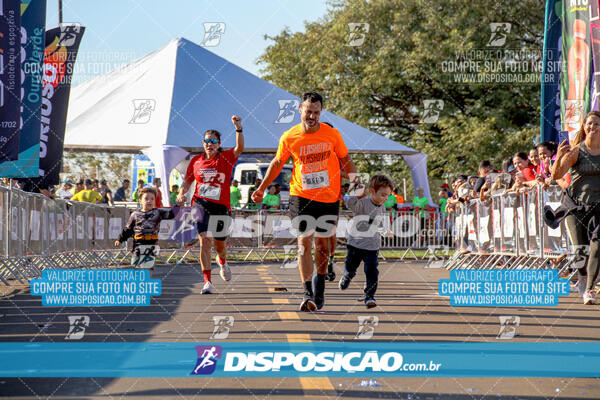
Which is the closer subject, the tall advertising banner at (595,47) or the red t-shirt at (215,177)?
the red t-shirt at (215,177)

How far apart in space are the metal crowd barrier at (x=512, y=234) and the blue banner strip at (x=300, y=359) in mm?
5793

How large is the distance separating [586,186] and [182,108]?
58.2 ft

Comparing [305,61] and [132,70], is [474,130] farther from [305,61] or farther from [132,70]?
[132,70]

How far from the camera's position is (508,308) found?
942 cm

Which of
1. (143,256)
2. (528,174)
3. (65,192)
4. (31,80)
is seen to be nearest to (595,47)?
(528,174)

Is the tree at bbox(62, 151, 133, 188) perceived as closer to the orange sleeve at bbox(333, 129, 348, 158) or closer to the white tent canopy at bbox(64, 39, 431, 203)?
the white tent canopy at bbox(64, 39, 431, 203)

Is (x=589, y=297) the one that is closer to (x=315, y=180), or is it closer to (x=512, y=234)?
(x=315, y=180)

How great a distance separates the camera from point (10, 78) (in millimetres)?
12031

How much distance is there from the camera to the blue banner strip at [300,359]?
5.23m

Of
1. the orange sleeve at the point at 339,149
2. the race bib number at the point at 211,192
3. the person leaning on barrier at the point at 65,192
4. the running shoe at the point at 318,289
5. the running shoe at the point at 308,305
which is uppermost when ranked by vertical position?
the orange sleeve at the point at 339,149

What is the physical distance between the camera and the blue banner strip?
523cm

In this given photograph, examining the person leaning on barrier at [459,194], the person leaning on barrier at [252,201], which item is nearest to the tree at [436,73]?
the person leaning on barrier at [252,201]

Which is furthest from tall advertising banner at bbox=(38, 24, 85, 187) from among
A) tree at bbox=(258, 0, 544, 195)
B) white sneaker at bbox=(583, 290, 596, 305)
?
tree at bbox=(258, 0, 544, 195)

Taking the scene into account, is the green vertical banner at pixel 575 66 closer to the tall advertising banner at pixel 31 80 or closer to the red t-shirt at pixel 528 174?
the red t-shirt at pixel 528 174
